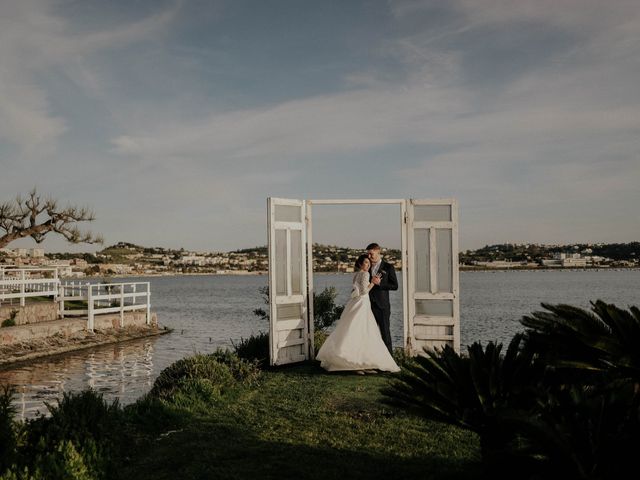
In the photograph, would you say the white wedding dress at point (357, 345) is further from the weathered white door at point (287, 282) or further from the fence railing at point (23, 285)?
the fence railing at point (23, 285)

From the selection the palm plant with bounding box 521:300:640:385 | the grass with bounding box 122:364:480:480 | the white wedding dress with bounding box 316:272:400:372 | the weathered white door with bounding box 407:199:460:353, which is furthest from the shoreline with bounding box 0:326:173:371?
the palm plant with bounding box 521:300:640:385

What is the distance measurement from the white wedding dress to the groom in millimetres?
422

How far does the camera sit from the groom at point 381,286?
11602 mm

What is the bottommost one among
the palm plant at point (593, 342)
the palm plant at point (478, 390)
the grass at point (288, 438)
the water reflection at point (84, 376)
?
the water reflection at point (84, 376)

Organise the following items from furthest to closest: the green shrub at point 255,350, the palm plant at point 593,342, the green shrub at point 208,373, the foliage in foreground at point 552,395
→ the green shrub at point 255,350 → the green shrub at point 208,373 → the palm plant at point 593,342 → the foliage in foreground at point 552,395

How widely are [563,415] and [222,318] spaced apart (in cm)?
4339

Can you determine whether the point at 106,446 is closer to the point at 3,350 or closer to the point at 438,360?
the point at 438,360

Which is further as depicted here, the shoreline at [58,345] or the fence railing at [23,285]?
the fence railing at [23,285]

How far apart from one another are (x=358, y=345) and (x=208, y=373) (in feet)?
8.32

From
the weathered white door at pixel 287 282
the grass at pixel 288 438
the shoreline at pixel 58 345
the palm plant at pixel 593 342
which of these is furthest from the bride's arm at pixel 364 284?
the shoreline at pixel 58 345

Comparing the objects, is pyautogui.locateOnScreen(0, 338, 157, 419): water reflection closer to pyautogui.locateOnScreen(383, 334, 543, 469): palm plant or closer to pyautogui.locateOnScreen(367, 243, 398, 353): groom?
pyautogui.locateOnScreen(367, 243, 398, 353): groom

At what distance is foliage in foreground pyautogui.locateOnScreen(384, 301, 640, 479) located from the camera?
354cm

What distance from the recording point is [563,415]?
3785 millimetres

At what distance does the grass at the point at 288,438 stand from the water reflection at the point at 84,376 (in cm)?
586
